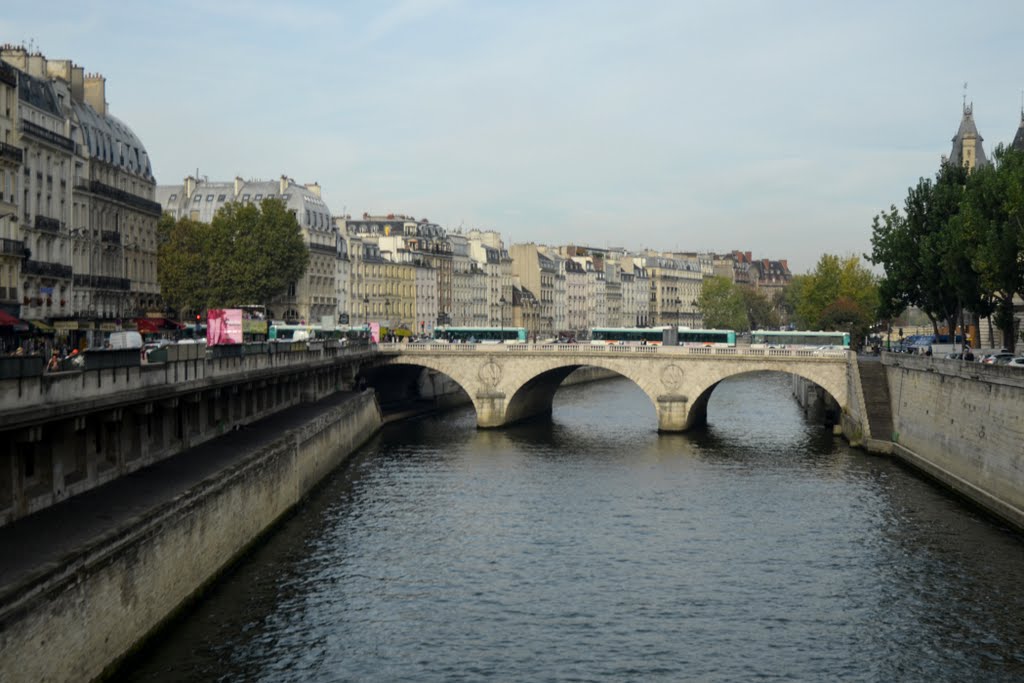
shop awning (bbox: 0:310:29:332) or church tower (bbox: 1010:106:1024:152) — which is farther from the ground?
church tower (bbox: 1010:106:1024:152)

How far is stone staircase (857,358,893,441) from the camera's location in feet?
243

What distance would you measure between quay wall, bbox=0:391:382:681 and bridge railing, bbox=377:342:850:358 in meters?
40.0

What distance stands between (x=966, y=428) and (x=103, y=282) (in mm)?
55380

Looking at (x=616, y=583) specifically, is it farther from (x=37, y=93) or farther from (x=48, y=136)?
(x=37, y=93)

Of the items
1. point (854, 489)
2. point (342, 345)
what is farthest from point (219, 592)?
point (342, 345)

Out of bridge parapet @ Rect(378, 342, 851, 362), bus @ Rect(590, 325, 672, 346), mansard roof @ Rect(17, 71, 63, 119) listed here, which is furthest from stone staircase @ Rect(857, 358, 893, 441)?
mansard roof @ Rect(17, 71, 63, 119)

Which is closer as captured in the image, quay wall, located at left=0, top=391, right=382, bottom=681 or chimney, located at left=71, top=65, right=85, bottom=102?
quay wall, located at left=0, top=391, right=382, bottom=681

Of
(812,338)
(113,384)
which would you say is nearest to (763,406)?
(812,338)

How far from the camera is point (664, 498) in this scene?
2297 inches

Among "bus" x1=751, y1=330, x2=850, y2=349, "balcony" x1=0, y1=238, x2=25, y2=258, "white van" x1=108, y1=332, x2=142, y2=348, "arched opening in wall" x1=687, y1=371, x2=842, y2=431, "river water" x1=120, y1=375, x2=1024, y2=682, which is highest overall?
"balcony" x1=0, y1=238, x2=25, y2=258

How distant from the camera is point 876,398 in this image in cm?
7744

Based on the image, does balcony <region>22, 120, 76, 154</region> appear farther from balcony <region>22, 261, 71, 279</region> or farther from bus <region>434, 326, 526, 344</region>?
bus <region>434, 326, 526, 344</region>

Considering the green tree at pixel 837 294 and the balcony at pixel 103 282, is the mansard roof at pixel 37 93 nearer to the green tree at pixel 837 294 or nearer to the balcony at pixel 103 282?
the balcony at pixel 103 282

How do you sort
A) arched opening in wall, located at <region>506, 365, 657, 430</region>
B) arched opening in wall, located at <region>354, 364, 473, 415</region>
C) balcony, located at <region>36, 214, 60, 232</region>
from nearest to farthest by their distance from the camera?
balcony, located at <region>36, 214, 60, 232</region> < arched opening in wall, located at <region>506, 365, 657, 430</region> < arched opening in wall, located at <region>354, 364, 473, 415</region>
